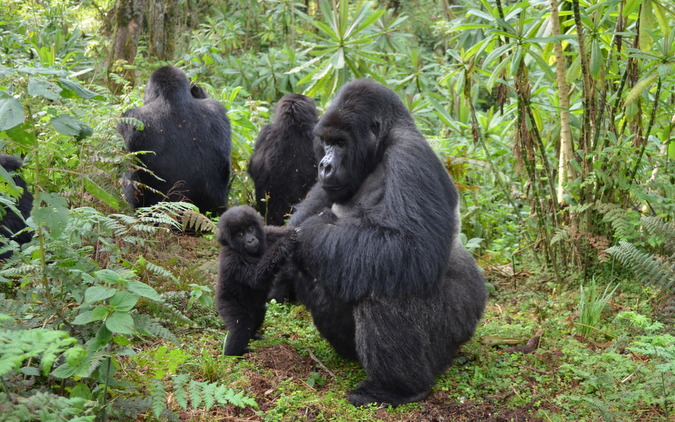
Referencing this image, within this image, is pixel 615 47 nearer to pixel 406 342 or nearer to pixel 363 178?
pixel 363 178

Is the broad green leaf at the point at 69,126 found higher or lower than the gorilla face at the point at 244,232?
higher

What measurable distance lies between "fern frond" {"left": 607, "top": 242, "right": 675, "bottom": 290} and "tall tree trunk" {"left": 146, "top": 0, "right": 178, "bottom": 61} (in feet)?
20.2

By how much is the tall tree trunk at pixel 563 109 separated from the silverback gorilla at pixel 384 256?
1488 mm

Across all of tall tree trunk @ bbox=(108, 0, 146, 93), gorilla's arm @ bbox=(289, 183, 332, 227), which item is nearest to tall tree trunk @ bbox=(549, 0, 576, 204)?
gorilla's arm @ bbox=(289, 183, 332, 227)

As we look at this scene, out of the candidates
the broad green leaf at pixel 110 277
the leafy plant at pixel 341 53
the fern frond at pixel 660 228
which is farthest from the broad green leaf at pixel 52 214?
the leafy plant at pixel 341 53

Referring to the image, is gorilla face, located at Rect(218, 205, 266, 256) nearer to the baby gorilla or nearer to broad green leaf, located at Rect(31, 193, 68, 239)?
the baby gorilla

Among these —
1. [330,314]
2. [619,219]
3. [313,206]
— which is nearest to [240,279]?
[330,314]

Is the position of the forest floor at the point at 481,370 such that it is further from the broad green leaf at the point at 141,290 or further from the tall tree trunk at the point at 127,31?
the tall tree trunk at the point at 127,31

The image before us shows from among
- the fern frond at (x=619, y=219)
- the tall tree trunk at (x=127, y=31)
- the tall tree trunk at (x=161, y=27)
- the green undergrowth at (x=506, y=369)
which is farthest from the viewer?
the tall tree trunk at (x=161, y=27)

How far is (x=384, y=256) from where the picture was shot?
10.6 feet

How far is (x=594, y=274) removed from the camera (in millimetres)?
4707

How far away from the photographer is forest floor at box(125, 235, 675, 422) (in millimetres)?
3104

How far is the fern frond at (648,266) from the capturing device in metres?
3.83

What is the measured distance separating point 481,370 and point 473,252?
2.13 metres
